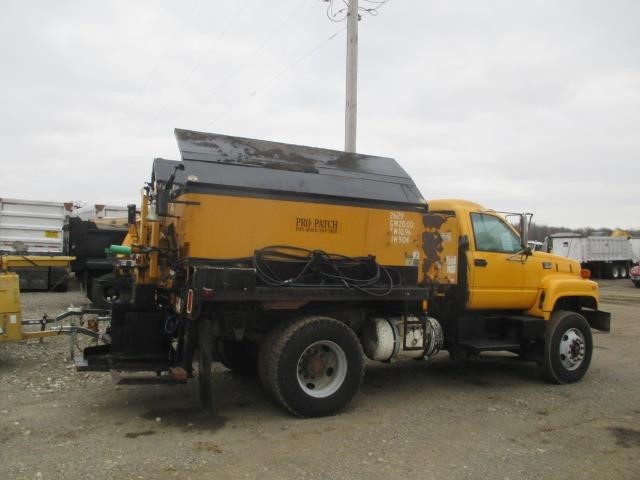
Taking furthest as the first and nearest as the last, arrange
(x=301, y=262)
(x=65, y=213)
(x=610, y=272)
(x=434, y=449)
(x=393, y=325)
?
(x=610, y=272), (x=65, y=213), (x=393, y=325), (x=301, y=262), (x=434, y=449)

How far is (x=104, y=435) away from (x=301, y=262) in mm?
2452

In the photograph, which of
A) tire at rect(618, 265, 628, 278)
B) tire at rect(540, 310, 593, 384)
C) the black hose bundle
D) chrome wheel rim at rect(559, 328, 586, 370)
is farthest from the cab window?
tire at rect(618, 265, 628, 278)

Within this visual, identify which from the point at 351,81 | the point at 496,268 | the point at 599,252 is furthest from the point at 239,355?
the point at 599,252

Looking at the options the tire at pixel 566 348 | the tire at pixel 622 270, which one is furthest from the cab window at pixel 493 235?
the tire at pixel 622 270

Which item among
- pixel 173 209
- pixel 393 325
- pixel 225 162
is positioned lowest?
pixel 393 325

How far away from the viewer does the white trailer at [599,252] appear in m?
34.6

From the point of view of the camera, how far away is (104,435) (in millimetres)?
5074

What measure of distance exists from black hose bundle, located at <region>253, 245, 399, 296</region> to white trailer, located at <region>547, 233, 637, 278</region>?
31.5 m

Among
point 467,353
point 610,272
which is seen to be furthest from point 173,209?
point 610,272

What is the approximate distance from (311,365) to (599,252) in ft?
112

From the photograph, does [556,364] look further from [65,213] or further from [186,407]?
[65,213]

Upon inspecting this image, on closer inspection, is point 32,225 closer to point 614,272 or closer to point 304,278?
point 304,278

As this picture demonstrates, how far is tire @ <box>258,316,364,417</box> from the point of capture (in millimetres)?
5598

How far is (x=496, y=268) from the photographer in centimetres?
759
